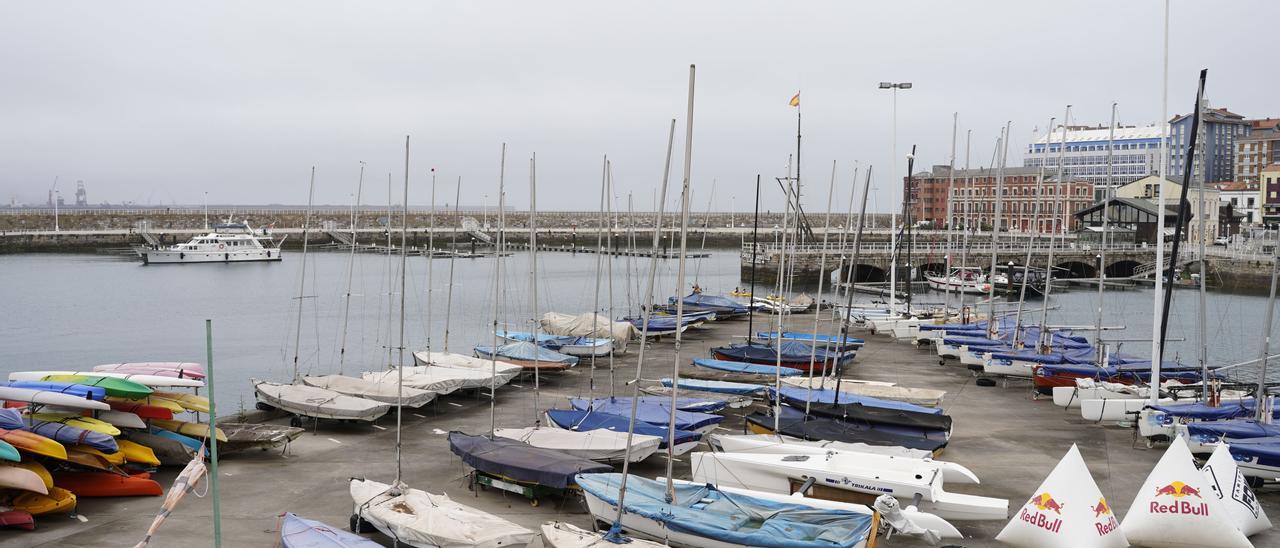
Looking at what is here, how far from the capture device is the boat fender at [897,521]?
1631 centimetres

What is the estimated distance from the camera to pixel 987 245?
290 ft

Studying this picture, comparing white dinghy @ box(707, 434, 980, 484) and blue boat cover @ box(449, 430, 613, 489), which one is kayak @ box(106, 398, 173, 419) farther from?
white dinghy @ box(707, 434, 980, 484)

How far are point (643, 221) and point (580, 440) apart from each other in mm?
169815

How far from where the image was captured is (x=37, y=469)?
17.8 metres

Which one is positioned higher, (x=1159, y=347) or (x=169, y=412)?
(x=1159, y=347)

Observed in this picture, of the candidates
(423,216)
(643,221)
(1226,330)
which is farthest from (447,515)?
(643,221)

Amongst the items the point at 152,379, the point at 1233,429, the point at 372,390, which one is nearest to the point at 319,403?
the point at 372,390

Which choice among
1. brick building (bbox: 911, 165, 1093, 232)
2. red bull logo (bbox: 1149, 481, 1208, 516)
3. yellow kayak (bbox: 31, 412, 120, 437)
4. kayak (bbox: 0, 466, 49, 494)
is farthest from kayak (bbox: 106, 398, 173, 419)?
brick building (bbox: 911, 165, 1093, 232)

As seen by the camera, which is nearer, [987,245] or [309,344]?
[309,344]

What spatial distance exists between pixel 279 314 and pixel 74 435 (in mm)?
46591

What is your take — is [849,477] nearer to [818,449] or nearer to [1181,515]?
[818,449]

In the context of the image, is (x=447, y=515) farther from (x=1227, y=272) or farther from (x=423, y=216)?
(x=423, y=216)

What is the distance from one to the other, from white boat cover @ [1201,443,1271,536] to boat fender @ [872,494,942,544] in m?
4.38

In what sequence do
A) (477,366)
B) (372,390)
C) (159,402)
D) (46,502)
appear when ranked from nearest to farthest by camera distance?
(46,502), (159,402), (372,390), (477,366)
